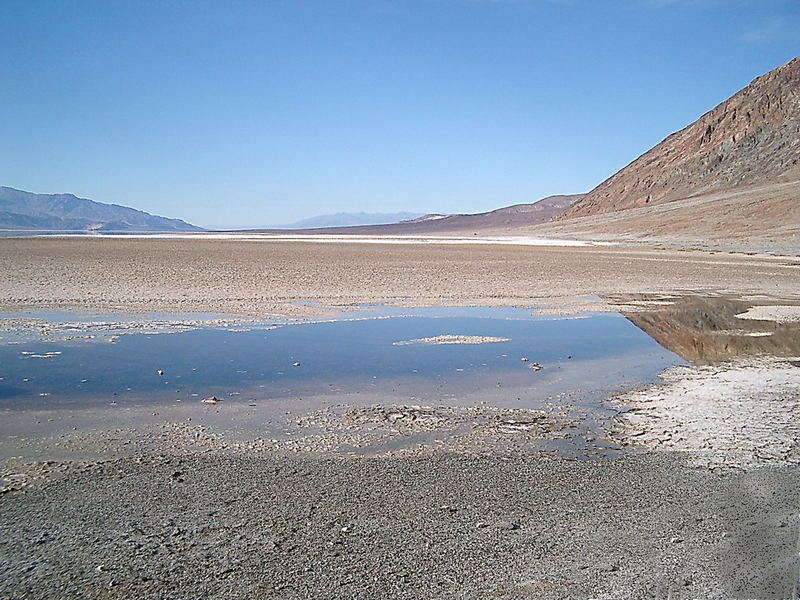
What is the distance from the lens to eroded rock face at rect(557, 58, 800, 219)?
95.7m

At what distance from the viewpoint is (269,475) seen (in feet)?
18.9

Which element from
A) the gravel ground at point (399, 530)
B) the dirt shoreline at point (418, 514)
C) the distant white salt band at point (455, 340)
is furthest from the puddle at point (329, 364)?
the gravel ground at point (399, 530)

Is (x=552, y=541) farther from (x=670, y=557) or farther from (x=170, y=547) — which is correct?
(x=170, y=547)

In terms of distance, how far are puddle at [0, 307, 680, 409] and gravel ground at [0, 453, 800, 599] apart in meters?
2.61

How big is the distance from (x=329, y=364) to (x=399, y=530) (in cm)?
599

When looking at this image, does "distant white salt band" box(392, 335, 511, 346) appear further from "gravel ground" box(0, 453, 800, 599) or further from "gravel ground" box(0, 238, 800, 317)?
"gravel ground" box(0, 453, 800, 599)

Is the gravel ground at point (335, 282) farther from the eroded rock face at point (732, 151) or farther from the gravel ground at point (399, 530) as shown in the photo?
the eroded rock face at point (732, 151)

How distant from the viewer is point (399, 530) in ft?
15.5

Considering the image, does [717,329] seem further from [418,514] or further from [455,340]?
[418,514]

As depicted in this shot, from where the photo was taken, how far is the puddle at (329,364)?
28.8 feet

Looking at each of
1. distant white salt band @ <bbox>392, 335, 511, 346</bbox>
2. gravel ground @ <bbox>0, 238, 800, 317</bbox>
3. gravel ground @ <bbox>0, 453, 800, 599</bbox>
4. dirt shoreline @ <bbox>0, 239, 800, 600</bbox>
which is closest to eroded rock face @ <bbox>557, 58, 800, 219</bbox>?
gravel ground @ <bbox>0, 238, 800, 317</bbox>

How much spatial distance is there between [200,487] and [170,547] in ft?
3.47

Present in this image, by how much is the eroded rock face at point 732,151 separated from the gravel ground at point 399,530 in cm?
9134

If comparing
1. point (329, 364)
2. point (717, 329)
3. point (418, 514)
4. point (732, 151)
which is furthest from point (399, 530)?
point (732, 151)
